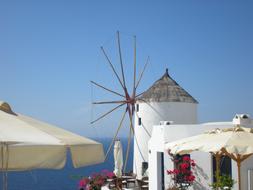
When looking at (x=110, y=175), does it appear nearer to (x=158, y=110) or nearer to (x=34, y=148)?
(x=158, y=110)

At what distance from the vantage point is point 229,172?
14.0 m

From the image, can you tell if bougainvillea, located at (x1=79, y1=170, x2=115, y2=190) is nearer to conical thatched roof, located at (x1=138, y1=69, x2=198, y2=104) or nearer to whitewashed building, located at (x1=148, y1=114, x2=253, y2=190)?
whitewashed building, located at (x1=148, y1=114, x2=253, y2=190)

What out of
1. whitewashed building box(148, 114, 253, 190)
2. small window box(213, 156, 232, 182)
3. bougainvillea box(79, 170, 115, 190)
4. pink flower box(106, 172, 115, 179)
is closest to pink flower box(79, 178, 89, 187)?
bougainvillea box(79, 170, 115, 190)

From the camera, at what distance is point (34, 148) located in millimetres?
4398

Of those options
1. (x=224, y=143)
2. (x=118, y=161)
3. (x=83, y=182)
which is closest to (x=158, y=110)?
(x=118, y=161)

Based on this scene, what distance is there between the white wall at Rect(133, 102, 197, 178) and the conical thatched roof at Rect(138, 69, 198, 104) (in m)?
0.28

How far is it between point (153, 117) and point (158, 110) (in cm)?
59

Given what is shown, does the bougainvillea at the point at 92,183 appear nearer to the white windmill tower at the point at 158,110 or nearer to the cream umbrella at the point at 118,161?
the cream umbrella at the point at 118,161

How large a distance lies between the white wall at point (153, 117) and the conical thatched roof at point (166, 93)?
278 mm

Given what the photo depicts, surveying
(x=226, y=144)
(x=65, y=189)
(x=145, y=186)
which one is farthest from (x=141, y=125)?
(x=65, y=189)

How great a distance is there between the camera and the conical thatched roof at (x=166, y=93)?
81.6 feet

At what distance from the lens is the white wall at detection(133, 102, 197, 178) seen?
24.6m

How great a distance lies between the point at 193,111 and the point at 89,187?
12.3 meters

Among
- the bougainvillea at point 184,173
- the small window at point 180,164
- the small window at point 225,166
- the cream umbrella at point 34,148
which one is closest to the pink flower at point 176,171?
the bougainvillea at point 184,173
